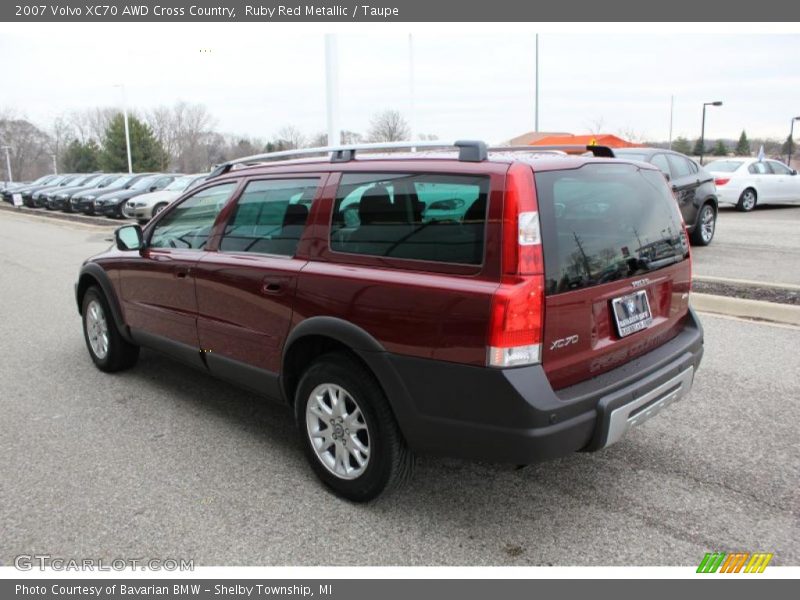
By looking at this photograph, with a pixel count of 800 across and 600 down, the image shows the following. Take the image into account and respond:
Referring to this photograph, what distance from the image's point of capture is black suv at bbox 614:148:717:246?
10.2 m

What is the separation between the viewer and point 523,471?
3.61 meters

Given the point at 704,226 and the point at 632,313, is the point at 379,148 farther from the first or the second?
the point at 704,226

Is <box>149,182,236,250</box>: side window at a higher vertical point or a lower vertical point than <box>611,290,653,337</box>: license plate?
higher

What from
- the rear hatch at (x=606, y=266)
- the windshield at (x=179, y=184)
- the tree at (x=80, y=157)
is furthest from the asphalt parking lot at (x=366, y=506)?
the tree at (x=80, y=157)

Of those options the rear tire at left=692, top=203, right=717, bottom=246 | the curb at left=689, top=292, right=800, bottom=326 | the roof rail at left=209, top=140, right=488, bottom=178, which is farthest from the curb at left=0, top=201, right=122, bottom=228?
the curb at left=689, top=292, right=800, bottom=326

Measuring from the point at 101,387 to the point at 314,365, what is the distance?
2.61 metres

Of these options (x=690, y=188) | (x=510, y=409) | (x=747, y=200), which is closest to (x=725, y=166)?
(x=747, y=200)

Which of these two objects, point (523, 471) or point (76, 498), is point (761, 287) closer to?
point (523, 471)

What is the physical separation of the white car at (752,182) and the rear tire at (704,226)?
263 inches

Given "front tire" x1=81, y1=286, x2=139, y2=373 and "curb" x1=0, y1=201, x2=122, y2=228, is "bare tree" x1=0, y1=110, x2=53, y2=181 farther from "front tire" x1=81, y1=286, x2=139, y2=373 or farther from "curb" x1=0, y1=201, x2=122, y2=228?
"front tire" x1=81, y1=286, x2=139, y2=373

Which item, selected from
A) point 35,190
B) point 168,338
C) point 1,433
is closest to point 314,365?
point 168,338

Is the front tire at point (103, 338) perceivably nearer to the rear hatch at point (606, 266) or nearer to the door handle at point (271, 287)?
the door handle at point (271, 287)

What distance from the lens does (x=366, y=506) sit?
3262 mm

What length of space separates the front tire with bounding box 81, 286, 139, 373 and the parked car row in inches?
492
